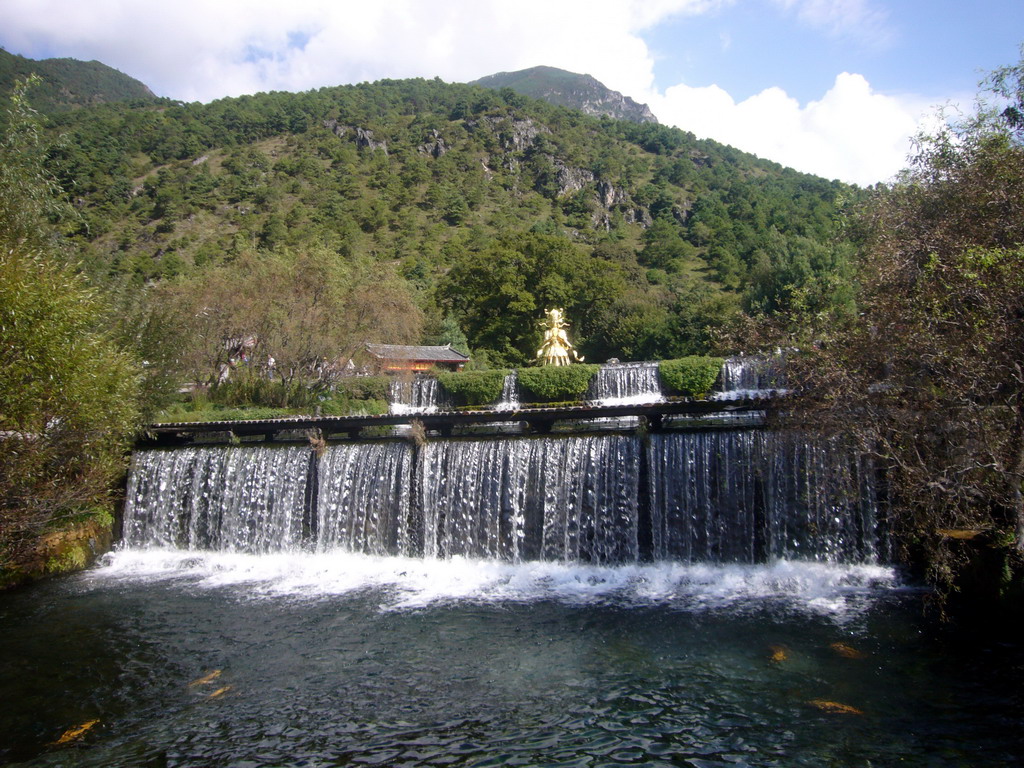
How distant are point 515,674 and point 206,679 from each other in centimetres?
393

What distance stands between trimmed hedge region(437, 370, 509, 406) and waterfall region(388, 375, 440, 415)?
2.44 feet

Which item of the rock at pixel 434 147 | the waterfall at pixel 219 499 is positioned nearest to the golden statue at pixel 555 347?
the waterfall at pixel 219 499

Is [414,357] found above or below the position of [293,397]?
above

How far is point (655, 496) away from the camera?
13469 millimetres

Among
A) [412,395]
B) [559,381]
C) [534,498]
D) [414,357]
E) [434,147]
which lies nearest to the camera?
[534,498]

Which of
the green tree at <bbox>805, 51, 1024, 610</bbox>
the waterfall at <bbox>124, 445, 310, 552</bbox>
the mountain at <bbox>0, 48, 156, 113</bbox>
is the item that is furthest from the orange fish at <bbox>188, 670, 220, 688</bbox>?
the mountain at <bbox>0, 48, 156, 113</bbox>

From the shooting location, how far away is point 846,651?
8852 millimetres

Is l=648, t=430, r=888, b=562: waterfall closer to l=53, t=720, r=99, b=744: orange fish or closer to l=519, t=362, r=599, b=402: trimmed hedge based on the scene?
l=53, t=720, r=99, b=744: orange fish

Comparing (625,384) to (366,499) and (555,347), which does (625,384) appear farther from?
(366,499)

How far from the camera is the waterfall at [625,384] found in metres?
28.4

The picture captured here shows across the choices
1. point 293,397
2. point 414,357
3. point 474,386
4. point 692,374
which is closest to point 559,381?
point 474,386

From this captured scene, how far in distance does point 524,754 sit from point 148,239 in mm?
81195

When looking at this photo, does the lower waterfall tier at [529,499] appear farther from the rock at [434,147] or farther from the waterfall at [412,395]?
the rock at [434,147]

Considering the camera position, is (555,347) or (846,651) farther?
(555,347)
